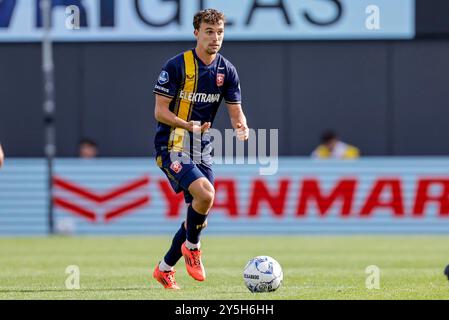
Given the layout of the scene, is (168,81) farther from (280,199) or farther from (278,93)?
(278,93)

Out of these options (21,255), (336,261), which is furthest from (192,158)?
(21,255)

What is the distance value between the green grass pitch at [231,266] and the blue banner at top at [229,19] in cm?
420

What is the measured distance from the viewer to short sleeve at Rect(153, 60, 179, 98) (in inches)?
409

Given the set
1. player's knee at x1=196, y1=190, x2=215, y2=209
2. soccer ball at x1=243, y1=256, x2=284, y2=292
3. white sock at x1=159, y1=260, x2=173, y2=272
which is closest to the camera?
soccer ball at x1=243, y1=256, x2=284, y2=292

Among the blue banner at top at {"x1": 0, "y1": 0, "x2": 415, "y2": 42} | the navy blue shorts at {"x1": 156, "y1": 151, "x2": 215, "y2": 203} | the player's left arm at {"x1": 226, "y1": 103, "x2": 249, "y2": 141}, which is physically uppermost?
the blue banner at top at {"x1": 0, "y1": 0, "x2": 415, "y2": 42}

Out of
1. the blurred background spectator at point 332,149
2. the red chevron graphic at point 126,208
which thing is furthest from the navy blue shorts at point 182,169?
the blurred background spectator at point 332,149

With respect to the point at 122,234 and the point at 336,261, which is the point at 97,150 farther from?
the point at 336,261

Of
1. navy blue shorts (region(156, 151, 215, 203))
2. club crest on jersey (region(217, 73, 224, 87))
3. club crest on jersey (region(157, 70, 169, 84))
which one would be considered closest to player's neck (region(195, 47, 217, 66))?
club crest on jersey (region(217, 73, 224, 87))

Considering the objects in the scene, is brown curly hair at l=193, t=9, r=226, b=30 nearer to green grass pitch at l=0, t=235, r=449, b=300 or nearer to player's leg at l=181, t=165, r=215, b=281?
player's leg at l=181, t=165, r=215, b=281

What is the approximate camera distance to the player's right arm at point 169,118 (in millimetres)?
10305

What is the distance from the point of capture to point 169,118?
1033 cm

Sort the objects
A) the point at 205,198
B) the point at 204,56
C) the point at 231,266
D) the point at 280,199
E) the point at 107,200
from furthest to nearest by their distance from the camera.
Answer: the point at 107,200, the point at 280,199, the point at 231,266, the point at 204,56, the point at 205,198

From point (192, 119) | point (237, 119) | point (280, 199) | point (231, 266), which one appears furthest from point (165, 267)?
point (280, 199)

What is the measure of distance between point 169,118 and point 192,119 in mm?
329
